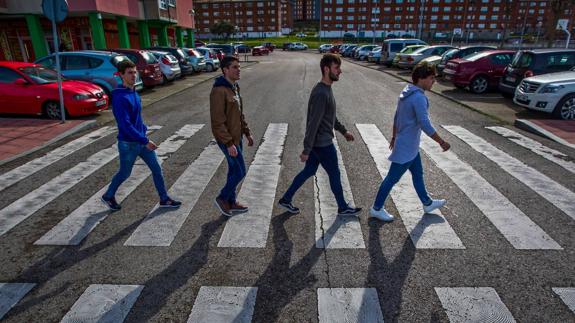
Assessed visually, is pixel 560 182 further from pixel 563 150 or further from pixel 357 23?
pixel 357 23

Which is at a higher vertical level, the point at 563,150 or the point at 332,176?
the point at 332,176

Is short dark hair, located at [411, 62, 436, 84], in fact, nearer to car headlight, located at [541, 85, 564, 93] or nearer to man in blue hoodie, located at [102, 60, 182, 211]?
man in blue hoodie, located at [102, 60, 182, 211]

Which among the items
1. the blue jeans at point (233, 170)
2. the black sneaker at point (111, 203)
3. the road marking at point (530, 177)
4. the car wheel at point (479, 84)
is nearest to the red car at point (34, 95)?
the black sneaker at point (111, 203)

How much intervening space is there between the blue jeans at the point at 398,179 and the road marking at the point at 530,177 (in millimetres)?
1831

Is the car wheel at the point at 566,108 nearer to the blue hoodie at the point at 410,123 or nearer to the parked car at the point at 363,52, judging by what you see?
the blue hoodie at the point at 410,123

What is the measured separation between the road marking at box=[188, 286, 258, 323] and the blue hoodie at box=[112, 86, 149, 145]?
1.99 metres

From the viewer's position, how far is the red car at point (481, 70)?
1345 cm

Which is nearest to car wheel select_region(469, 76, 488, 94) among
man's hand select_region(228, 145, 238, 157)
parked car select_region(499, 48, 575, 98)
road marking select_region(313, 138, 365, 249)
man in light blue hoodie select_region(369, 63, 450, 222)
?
parked car select_region(499, 48, 575, 98)

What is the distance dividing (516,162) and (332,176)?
4.01 metres

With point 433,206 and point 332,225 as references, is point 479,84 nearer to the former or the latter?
point 433,206

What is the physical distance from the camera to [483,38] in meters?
97.5

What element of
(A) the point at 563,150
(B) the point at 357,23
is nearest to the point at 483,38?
(B) the point at 357,23

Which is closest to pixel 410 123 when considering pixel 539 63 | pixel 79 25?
pixel 539 63

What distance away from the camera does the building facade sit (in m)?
19.3
